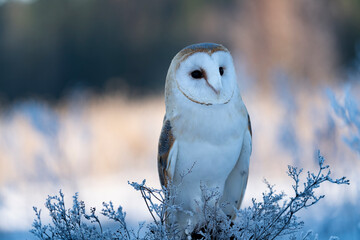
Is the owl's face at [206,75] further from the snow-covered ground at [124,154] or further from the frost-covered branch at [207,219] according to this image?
the snow-covered ground at [124,154]

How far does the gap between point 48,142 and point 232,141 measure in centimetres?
265

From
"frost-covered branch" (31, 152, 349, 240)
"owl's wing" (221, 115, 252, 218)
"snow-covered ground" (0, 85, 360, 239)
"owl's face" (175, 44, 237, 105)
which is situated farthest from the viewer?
"snow-covered ground" (0, 85, 360, 239)

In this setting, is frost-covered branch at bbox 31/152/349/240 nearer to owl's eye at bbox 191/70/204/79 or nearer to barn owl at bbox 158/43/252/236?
barn owl at bbox 158/43/252/236

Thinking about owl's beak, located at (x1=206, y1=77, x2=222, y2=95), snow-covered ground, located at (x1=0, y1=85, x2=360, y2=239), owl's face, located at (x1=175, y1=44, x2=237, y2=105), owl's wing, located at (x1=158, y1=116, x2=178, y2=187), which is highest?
snow-covered ground, located at (x1=0, y1=85, x2=360, y2=239)

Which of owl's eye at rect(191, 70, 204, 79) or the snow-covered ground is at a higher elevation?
the snow-covered ground

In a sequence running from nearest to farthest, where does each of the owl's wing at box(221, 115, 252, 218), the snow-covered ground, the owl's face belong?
the owl's face < the owl's wing at box(221, 115, 252, 218) < the snow-covered ground

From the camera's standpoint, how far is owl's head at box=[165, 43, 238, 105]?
1.13m

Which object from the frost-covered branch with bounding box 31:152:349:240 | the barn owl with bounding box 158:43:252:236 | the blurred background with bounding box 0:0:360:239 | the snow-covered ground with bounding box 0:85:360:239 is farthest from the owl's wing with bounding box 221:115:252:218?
the snow-covered ground with bounding box 0:85:360:239

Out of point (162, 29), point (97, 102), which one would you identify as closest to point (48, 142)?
point (97, 102)

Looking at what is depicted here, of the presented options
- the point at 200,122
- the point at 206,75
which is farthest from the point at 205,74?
the point at 200,122

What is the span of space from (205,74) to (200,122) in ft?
0.41

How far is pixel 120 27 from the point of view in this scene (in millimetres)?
17344

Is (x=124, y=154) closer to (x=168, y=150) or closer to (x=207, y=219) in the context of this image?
(x=168, y=150)

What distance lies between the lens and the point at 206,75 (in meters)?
1.13
